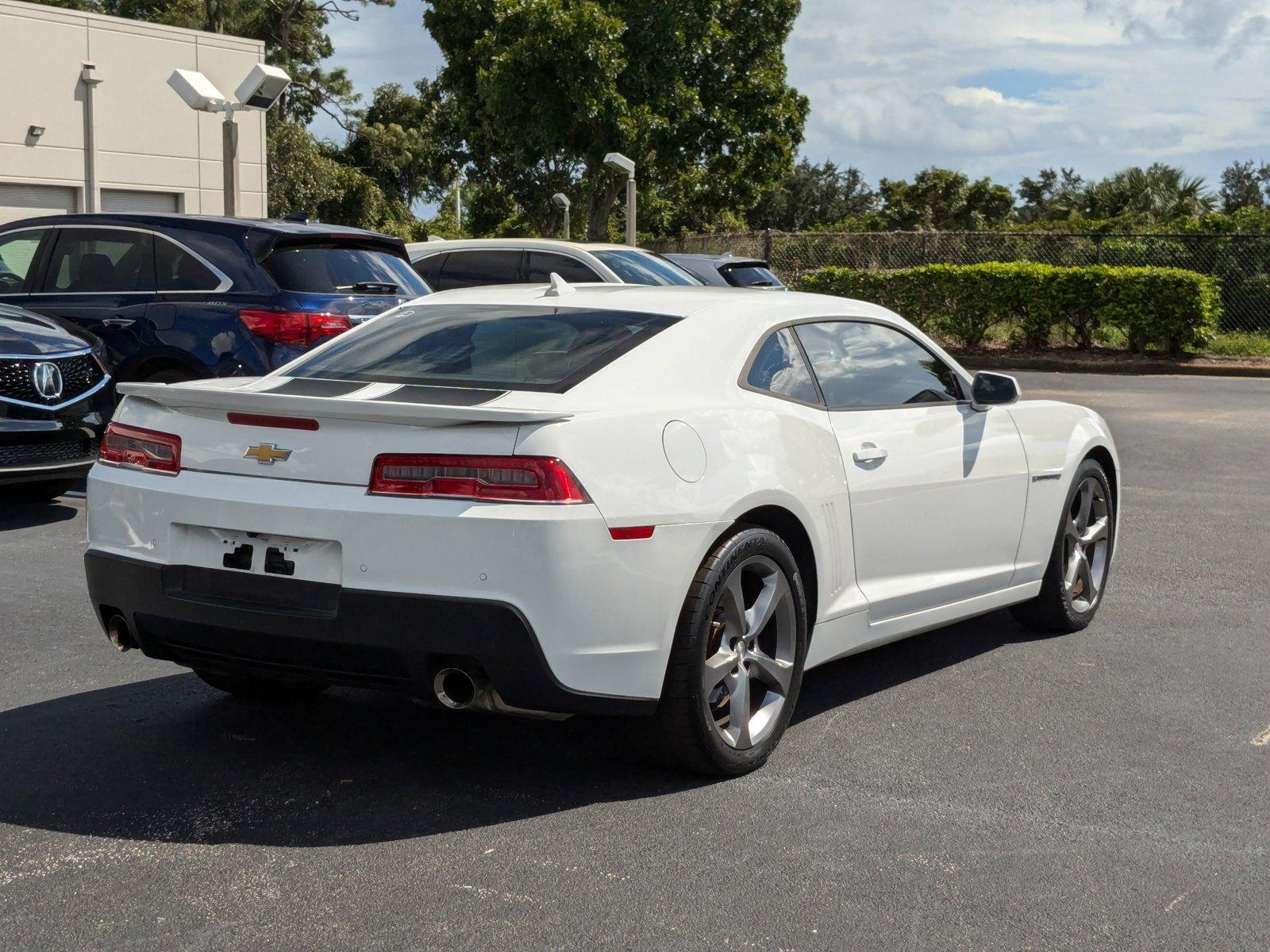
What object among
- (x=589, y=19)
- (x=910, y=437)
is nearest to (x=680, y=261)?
(x=910, y=437)

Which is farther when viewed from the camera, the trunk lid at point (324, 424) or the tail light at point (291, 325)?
→ the tail light at point (291, 325)

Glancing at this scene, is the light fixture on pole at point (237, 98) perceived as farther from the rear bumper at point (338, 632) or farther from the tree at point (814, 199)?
the tree at point (814, 199)

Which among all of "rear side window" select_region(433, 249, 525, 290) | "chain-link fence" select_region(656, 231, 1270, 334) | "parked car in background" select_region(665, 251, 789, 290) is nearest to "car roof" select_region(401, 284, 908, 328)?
"rear side window" select_region(433, 249, 525, 290)

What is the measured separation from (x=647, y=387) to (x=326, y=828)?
1.52 metres

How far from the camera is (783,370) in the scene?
5.00 m

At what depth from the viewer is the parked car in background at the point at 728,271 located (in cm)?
1812

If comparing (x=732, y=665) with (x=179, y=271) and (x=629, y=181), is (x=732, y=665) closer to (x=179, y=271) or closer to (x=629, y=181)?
(x=179, y=271)

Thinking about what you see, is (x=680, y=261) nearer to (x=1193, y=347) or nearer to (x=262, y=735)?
(x=1193, y=347)

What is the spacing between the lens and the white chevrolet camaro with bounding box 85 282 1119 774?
3982 millimetres

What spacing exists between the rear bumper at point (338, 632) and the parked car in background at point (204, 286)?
206 inches

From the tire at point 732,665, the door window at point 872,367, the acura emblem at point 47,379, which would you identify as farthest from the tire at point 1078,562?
the acura emblem at point 47,379

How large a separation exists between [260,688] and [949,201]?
7200 cm

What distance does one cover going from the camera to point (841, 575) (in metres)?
4.98

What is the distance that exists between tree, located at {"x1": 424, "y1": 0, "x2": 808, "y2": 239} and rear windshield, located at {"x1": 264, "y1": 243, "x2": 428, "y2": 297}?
1023 inches
